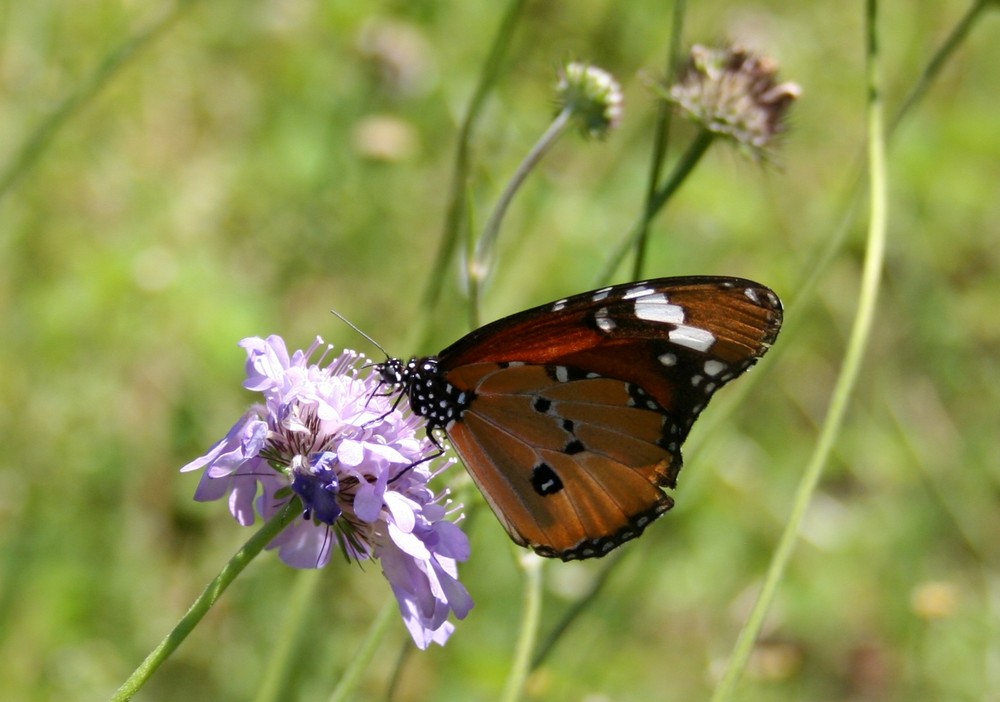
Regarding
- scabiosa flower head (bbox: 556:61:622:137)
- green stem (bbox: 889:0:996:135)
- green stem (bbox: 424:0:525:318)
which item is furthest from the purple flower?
green stem (bbox: 889:0:996:135)

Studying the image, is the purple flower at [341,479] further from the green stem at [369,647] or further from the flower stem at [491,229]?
the flower stem at [491,229]

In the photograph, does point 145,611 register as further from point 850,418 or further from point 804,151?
point 804,151

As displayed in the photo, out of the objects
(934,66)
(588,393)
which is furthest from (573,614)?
(934,66)

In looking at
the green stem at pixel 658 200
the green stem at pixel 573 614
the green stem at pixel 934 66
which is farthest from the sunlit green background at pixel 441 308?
the green stem at pixel 934 66

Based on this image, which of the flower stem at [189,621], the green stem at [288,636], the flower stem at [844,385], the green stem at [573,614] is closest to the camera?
the flower stem at [189,621]

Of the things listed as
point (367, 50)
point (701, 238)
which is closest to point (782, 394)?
point (701, 238)

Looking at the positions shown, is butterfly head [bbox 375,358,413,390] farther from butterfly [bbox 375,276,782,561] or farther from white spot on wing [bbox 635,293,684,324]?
white spot on wing [bbox 635,293,684,324]
